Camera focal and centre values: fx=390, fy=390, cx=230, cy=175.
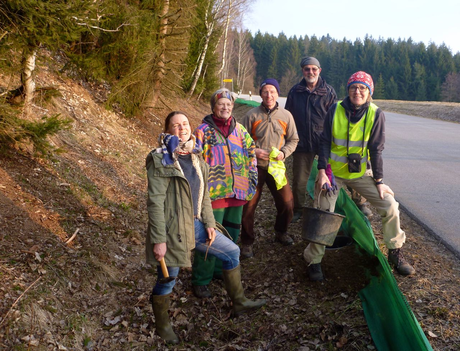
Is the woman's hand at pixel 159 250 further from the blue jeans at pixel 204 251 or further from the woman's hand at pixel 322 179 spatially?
the woman's hand at pixel 322 179

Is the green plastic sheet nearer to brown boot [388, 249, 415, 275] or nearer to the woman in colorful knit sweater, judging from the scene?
brown boot [388, 249, 415, 275]

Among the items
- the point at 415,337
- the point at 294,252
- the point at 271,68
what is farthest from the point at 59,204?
the point at 271,68

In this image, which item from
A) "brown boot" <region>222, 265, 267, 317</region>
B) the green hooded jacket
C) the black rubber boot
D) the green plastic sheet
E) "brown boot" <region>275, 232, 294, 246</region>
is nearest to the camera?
the green plastic sheet

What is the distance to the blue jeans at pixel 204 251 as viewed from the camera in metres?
3.62

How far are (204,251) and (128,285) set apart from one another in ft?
5.07

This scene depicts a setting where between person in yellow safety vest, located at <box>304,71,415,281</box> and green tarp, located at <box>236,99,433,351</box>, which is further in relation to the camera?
person in yellow safety vest, located at <box>304,71,415,281</box>

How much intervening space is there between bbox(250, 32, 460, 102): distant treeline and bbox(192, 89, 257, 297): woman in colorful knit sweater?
2982 inches

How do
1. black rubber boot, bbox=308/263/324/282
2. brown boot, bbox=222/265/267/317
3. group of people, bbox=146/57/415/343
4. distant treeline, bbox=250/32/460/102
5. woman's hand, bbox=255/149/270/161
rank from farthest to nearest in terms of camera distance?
distant treeline, bbox=250/32/460/102, woman's hand, bbox=255/149/270/161, black rubber boot, bbox=308/263/324/282, brown boot, bbox=222/265/267/317, group of people, bbox=146/57/415/343

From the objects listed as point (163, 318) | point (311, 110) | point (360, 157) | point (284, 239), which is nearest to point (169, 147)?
point (163, 318)

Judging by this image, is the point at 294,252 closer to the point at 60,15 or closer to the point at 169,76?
the point at 60,15

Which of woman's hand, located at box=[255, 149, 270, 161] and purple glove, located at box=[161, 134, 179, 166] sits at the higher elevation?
purple glove, located at box=[161, 134, 179, 166]

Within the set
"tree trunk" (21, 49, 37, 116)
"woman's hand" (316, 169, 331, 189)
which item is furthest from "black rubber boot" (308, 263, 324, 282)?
"tree trunk" (21, 49, 37, 116)

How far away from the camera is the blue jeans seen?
3.62 m

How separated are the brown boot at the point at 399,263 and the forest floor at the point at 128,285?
10 centimetres
